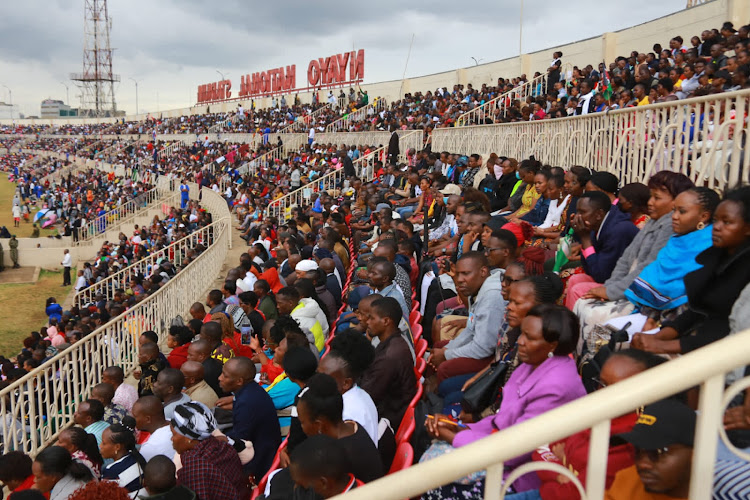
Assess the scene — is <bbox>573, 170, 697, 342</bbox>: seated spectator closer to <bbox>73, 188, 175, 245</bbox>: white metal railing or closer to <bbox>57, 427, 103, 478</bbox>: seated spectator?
<bbox>57, 427, 103, 478</bbox>: seated spectator

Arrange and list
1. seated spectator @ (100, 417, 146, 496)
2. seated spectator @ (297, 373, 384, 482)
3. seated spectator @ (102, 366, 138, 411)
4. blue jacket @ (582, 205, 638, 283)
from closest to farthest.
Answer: seated spectator @ (297, 373, 384, 482) → seated spectator @ (100, 417, 146, 496) → blue jacket @ (582, 205, 638, 283) → seated spectator @ (102, 366, 138, 411)

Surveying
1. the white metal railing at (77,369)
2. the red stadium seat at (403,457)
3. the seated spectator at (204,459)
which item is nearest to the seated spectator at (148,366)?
the white metal railing at (77,369)

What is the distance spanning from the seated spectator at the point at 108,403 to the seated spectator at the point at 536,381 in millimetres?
3942

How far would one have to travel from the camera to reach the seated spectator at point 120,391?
6346 millimetres

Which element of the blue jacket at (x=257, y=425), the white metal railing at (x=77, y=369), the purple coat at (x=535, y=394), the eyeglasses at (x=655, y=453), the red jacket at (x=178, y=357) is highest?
the eyeglasses at (x=655, y=453)

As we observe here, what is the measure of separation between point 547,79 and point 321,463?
16.3 meters

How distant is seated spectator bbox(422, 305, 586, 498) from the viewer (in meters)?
2.98

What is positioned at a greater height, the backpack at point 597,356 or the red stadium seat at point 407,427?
the backpack at point 597,356

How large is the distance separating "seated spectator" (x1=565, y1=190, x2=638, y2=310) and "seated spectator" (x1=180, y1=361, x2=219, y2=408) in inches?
132

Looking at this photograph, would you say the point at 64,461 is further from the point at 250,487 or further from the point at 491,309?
the point at 491,309

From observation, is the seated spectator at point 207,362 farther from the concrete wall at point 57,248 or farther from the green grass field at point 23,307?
the concrete wall at point 57,248

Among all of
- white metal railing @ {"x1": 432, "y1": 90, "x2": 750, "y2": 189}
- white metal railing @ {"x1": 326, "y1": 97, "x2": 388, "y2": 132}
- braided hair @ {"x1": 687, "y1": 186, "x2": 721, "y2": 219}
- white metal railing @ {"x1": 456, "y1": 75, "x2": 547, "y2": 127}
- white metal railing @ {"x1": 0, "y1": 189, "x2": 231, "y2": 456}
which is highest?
white metal railing @ {"x1": 326, "y1": 97, "x2": 388, "y2": 132}

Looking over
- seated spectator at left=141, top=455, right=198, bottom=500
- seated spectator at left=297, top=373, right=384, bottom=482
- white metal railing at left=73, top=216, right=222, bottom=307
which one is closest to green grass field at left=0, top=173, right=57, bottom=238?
white metal railing at left=73, top=216, right=222, bottom=307

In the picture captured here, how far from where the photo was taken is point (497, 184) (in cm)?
998
